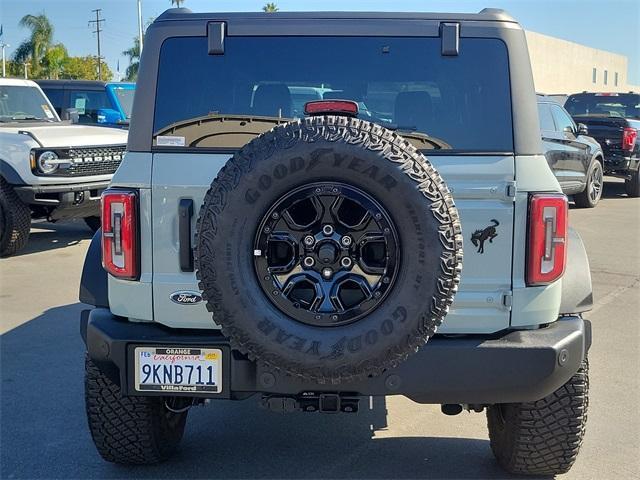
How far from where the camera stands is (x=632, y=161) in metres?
14.8

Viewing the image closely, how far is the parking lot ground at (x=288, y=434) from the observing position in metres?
3.59

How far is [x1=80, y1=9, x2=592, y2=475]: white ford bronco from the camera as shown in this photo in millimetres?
2703

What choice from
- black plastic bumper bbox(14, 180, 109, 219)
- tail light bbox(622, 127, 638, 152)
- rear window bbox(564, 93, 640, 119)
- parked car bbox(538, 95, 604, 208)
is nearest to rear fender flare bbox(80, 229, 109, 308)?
black plastic bumper bbox(14, 180, 109, 219)

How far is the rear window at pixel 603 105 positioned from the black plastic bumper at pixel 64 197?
11.7 metres

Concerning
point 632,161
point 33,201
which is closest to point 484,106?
point 33,201

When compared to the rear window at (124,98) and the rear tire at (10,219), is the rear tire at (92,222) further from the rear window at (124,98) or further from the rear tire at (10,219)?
the rear window at (124,98)

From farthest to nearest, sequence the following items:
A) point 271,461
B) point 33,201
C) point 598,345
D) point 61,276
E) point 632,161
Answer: point 632,161 → point 33,201 → point 61,276 → point 598,345 → point 271,461

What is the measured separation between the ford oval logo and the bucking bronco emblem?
1.10 meters

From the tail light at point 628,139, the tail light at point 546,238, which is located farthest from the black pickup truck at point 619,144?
the tail light at point 546,238

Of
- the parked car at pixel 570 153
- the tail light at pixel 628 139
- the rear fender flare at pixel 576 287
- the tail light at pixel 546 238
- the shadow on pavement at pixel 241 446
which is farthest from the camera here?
the tail light at pixel 628 139

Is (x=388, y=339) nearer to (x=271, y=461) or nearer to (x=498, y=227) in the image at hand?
(x=498, y=227)

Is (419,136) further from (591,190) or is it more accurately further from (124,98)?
(124,98)

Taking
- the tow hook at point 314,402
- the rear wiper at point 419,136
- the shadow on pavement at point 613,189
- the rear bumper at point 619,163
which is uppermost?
the rear wiper at point 419,136

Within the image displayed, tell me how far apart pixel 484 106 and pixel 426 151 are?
0.31 meters
